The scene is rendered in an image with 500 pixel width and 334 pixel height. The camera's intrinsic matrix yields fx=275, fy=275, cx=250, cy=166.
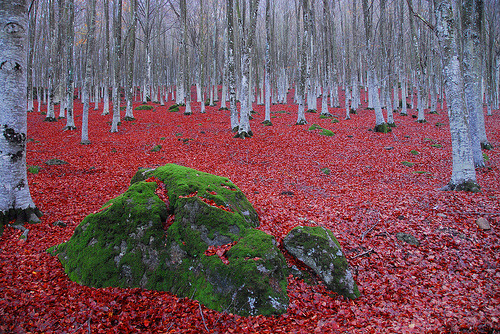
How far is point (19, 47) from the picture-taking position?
17.9 ft

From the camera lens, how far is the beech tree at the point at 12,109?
5301 mm

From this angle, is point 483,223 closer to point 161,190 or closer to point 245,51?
point 161,190

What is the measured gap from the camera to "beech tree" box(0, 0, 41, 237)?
5.30 meters

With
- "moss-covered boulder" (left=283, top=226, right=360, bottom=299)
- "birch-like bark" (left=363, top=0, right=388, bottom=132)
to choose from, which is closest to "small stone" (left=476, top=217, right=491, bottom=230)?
"moss-covered boulder" (left=283, top=226, right=360, bottom=299)

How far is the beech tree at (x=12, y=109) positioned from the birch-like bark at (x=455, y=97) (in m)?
10.0

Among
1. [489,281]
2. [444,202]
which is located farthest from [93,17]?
[489,281]

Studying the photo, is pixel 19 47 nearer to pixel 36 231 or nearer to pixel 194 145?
pixel 36 231

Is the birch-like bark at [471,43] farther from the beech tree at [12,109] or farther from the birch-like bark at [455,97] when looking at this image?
the beech tree at [12,109]

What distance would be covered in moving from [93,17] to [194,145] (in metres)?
8.43

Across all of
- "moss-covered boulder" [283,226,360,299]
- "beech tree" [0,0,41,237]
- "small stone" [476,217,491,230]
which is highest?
"beech tree" [0,0,41,237]

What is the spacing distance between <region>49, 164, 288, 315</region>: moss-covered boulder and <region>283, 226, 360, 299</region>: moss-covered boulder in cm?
51

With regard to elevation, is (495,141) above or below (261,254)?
above

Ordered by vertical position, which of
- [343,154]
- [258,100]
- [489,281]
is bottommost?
[489,281]

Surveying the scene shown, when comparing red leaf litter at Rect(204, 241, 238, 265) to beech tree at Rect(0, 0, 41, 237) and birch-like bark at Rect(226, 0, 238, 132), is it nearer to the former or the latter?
beech tree at Rect(0, 0, 41, 237)
